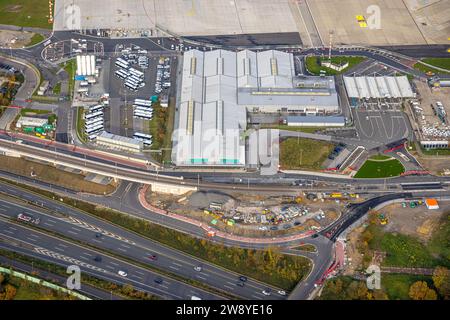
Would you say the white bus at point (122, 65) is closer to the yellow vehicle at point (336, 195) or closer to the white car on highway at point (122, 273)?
the white car on highway at point (122, 273)

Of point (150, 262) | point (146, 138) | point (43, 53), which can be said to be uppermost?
point (43, 53)

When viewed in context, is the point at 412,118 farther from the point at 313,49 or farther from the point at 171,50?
the point at 171,50

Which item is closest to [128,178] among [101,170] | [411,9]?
[101,170]

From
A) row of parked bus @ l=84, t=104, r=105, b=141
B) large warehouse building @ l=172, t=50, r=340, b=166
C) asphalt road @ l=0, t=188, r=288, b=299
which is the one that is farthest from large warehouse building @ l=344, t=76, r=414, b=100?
asphalt road @ l=0, t=188, r=288, b=299

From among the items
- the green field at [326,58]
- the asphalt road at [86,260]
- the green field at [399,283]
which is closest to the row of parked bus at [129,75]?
the green field at [326,58]

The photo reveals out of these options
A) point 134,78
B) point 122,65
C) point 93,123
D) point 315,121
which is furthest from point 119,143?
point 315,121

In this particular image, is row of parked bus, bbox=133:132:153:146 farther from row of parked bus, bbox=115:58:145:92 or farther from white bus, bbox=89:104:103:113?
row of parked bus, bbox=115:58:145:92
